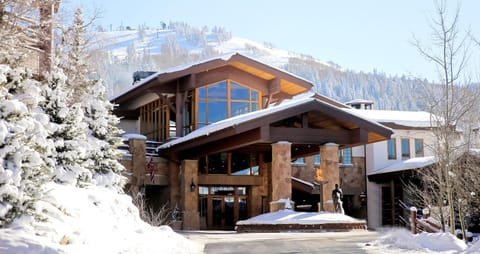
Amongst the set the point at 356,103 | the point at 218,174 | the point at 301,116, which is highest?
the point at 356,103

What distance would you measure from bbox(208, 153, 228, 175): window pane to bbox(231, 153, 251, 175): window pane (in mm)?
381

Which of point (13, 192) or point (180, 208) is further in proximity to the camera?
point (180, 208)

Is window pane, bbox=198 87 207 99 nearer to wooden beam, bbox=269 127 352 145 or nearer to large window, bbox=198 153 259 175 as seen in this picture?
large window, bbox=198 153 259 175

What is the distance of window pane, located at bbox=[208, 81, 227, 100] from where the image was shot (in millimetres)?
29656

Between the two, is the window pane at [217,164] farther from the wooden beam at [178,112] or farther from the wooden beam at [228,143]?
the wooden beam at [178,112]

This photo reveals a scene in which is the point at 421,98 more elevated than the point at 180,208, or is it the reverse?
the point at 421,98

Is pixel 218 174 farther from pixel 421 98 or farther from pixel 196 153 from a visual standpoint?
pixel 421 98

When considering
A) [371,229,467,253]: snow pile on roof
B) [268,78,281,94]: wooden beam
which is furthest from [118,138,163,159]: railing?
[371,229,467,253]: snow pile on roof

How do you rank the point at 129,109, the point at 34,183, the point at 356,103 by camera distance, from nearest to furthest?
the point at 34,183
the point at 129,109
the point at 356,103

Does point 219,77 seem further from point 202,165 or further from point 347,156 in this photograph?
point 347,156

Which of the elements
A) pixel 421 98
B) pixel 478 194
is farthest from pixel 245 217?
pixel 421 98

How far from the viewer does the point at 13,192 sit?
941 centimetres

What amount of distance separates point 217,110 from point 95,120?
12.1 m

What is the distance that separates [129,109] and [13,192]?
84.3 ft
